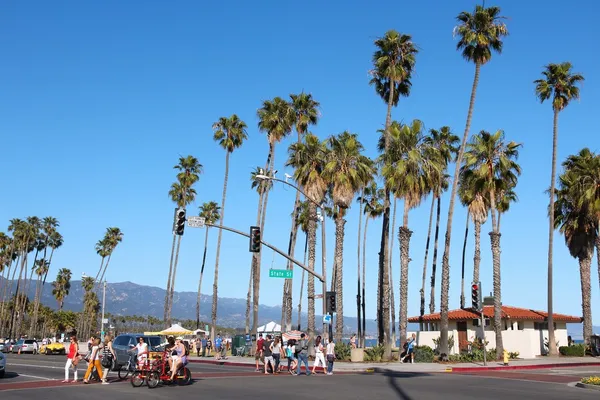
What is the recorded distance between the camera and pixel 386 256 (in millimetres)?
39844

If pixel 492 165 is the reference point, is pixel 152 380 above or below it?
below

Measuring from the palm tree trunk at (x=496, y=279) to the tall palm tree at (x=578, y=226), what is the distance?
6916 mm

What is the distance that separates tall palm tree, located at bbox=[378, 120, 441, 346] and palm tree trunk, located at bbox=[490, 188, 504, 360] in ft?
22.0

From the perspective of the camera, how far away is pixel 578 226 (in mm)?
49031

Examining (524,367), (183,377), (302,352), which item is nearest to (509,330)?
(524,367)

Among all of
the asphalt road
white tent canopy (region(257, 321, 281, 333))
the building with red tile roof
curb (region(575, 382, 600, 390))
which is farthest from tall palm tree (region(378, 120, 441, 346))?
white tent canopy (region(257, 321, 281, 333))

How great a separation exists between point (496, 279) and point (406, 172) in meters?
11.9

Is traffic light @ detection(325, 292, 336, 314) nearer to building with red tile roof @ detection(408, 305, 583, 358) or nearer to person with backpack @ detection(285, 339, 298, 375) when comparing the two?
person with backpack @ detection(285, 339, 298, 375)

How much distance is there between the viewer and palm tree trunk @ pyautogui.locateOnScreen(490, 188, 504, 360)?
41656 mm

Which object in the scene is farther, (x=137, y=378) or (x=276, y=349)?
(x=276, y=349)

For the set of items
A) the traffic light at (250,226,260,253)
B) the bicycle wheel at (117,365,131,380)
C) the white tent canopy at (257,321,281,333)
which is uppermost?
the traffic light at (250,226,260,253)

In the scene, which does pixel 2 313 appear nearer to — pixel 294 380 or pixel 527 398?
pixel 294 380

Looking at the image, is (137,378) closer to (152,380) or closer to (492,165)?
(152,380)

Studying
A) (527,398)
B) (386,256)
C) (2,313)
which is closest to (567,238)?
(386,256)
